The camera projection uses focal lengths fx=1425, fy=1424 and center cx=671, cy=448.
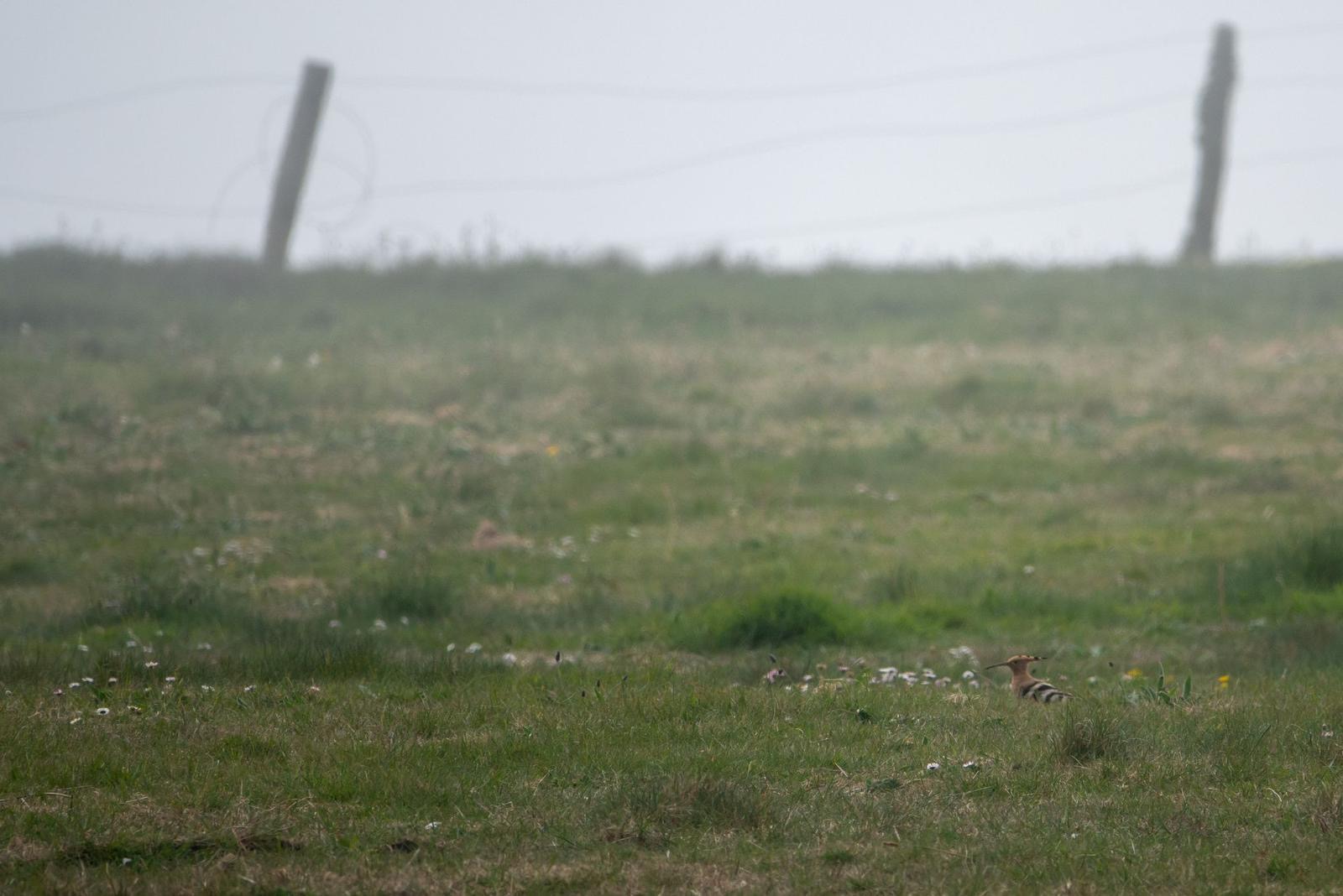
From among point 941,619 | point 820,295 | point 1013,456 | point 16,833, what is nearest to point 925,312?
point 820,295

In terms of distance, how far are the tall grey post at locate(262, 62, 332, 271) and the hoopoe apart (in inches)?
713

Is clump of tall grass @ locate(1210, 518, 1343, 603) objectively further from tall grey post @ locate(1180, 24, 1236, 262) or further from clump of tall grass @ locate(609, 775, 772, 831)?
tall grey post @ locate(1180, 24, 1236, 262)

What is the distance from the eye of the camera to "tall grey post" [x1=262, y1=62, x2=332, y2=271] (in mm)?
22438

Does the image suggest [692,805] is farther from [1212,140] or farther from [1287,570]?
[1212,140]

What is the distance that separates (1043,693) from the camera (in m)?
6.13

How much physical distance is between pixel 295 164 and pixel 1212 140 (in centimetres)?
1470

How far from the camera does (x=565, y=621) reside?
834cm

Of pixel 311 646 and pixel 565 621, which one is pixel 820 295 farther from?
pixel 311 646

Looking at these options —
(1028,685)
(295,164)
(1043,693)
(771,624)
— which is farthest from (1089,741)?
(295,164)

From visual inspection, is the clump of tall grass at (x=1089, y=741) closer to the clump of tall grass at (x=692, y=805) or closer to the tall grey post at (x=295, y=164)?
the clump of tall grass at (x=692, y=805)

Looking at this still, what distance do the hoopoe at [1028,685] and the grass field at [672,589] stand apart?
0.17 m

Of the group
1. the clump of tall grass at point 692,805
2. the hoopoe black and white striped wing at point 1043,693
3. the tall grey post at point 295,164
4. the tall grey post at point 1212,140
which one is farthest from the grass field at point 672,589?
the tall grey post at point 1212,140

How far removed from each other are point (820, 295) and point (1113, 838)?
1659cm

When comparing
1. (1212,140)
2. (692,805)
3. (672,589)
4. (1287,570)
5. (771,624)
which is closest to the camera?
(692,805)
